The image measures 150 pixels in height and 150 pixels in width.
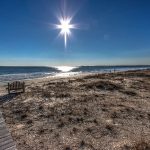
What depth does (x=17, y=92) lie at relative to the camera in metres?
22.6

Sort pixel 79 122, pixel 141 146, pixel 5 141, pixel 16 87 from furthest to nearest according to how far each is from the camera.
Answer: pixel 16 87, pixel 79 122, pixel 141 146, pixel 5 141

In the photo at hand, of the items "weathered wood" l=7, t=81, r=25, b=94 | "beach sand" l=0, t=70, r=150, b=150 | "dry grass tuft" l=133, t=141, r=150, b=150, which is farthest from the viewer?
"weathered wood" l=7, t=81, r=25, b=94

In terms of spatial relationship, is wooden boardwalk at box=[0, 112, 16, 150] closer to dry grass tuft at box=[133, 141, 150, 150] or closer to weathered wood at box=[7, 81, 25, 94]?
dry grass tuft at box=[133, 141, 150, 150]

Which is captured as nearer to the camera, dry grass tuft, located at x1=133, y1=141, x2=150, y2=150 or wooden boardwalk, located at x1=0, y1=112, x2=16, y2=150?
wooden boardwalk, located at x1=0, y1=112, x2=16, y2=150

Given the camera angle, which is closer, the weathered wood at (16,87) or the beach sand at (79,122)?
the beach sand at (79,122)

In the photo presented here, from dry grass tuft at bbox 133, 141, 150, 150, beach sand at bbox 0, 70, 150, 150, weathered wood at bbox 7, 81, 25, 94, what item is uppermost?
weathered wood at bbox 7, 81, 25, 94

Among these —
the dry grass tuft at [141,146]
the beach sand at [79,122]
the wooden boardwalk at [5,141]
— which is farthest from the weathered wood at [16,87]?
the dry grass tuft at [141,146]

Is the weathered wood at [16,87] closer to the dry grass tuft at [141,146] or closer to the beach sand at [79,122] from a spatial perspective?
the beach sand at [79,122]

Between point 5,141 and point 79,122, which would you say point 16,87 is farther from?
point 5,141

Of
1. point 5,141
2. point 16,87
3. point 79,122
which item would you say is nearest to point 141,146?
point 79,122

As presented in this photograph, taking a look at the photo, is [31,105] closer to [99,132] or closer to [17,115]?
[17,115]

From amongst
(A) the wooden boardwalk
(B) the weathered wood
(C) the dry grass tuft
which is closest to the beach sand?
(C) the dry grass tuft

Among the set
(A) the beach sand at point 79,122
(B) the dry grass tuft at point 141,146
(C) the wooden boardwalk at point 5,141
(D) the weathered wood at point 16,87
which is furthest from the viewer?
(D) the weathered wood at point 16,87

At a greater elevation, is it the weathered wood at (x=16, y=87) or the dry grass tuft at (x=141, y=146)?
the weathered wood at (x=16, y=87)
